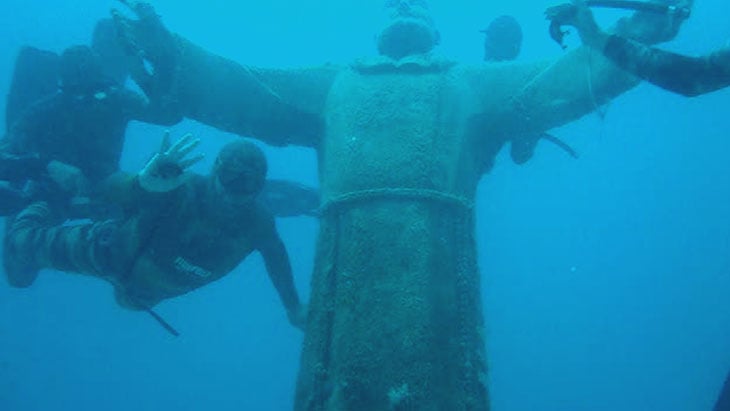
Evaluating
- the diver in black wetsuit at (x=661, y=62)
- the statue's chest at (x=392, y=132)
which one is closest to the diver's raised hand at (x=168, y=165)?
the statue's chest at (x=392, y=132)

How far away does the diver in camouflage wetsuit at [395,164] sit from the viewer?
4.54 meters

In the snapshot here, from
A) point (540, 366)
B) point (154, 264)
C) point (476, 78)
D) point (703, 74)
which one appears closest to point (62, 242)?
point (154, 264)

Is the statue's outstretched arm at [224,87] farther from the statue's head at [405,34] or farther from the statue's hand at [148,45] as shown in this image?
the statue's head at [405,34]

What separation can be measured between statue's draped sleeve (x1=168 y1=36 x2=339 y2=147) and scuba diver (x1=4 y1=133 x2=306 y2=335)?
0.87 m

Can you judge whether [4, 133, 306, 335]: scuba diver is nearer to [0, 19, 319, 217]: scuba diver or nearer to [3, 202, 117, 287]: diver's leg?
[3, 202, 117, 287]: diver's leg

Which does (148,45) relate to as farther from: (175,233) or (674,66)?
(674,66)

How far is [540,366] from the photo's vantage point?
5856 cm

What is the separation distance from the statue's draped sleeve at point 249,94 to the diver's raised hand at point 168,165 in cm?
98

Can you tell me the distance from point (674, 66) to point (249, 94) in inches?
153

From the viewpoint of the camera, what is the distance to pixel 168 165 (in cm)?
533

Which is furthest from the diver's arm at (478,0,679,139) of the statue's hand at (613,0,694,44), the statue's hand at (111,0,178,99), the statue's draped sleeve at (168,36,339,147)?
the statue's hand at (111,0,178,99)

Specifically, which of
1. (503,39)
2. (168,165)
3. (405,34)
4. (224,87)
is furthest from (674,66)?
(224,87)

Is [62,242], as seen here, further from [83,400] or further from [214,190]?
[83,400]

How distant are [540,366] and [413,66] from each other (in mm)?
57409
